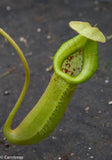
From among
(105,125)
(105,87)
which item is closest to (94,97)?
(105,87)

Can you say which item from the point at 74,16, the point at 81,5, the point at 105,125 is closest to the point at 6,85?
Answer: the point at 105,125

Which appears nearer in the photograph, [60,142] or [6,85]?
[60,142]

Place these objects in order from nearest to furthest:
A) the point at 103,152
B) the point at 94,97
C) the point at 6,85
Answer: the point at 103,152
the point at 94,97
the point at 6,85

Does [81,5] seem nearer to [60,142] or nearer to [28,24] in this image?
[28,24]

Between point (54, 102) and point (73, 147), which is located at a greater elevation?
point (54, 102)

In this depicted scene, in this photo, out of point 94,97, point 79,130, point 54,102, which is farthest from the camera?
point 94,97

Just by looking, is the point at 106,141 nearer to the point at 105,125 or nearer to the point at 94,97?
the point at 105,125
